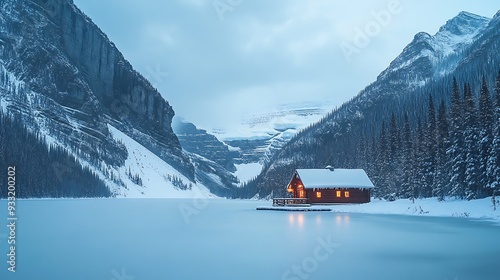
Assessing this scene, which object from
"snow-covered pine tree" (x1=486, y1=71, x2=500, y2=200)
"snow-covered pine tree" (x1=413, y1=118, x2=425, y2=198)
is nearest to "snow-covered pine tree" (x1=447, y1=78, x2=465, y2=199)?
"snow-covered pine tree" (x1=486, y1=71, x2=500, y2=200)

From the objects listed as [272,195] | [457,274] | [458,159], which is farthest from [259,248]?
[272,195]

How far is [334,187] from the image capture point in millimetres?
73500

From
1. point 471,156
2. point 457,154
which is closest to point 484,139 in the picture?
point 471,156

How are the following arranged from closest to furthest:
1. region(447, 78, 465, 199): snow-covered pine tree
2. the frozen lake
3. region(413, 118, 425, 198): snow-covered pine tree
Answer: the frozen lake
region(447, 78, 465, 199): snow-covered pine tree
region(413, 118, 425, 198): snow-covered pine tree

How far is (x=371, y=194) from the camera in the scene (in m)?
81.2

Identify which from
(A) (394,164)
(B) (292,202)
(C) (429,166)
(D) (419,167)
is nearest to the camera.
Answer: (C) (429,166)

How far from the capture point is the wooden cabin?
73375 millimetres

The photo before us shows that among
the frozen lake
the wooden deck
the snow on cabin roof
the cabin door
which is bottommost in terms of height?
the frozen lake

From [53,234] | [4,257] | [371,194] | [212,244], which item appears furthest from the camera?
[371,194]

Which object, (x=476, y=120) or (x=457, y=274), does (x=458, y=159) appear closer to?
(x=476, y=120)

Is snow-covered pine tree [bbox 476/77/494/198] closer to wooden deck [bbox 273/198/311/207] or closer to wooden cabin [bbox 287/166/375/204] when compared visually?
wooden cabin [bbox 287/166/375/204]

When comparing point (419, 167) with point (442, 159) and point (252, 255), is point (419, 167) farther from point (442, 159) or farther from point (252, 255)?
point (252, 255)

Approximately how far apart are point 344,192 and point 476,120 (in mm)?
30266

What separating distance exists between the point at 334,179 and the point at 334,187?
6.64ft
